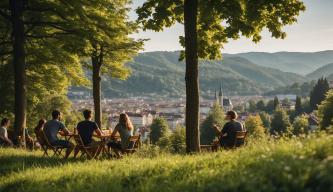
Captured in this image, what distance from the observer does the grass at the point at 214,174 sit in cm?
593

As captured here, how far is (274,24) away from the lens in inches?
635

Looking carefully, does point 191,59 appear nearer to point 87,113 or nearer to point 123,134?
point 123,134

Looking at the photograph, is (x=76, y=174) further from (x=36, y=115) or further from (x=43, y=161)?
(x=36, y=115)

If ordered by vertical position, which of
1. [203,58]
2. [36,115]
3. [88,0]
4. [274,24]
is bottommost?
[36,115]

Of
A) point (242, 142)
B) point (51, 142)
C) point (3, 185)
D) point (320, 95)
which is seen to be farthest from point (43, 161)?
point (320, 95)

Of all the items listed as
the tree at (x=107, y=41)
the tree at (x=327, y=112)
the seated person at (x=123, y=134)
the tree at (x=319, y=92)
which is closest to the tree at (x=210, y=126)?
the tree at (x=327, y=112)

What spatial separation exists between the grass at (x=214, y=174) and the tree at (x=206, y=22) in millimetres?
4757

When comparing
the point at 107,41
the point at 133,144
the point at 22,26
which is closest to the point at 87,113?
the point at 133,144

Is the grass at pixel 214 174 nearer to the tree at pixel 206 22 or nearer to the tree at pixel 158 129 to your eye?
the tree at pixel 206 22

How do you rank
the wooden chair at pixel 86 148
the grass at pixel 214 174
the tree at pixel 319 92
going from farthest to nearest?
the tree at pixel 319 92, the wooden chair at pixel 86 148, the grass at pixel 214 174

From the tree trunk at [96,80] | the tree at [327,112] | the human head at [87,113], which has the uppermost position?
the tree trunk at [96,80]

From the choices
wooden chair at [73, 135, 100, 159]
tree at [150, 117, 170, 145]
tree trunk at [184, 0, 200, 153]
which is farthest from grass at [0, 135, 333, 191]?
tree at [150, 117, 170, 145]

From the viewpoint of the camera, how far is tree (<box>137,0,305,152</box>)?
14.6 meters

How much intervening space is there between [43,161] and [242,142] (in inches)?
235
